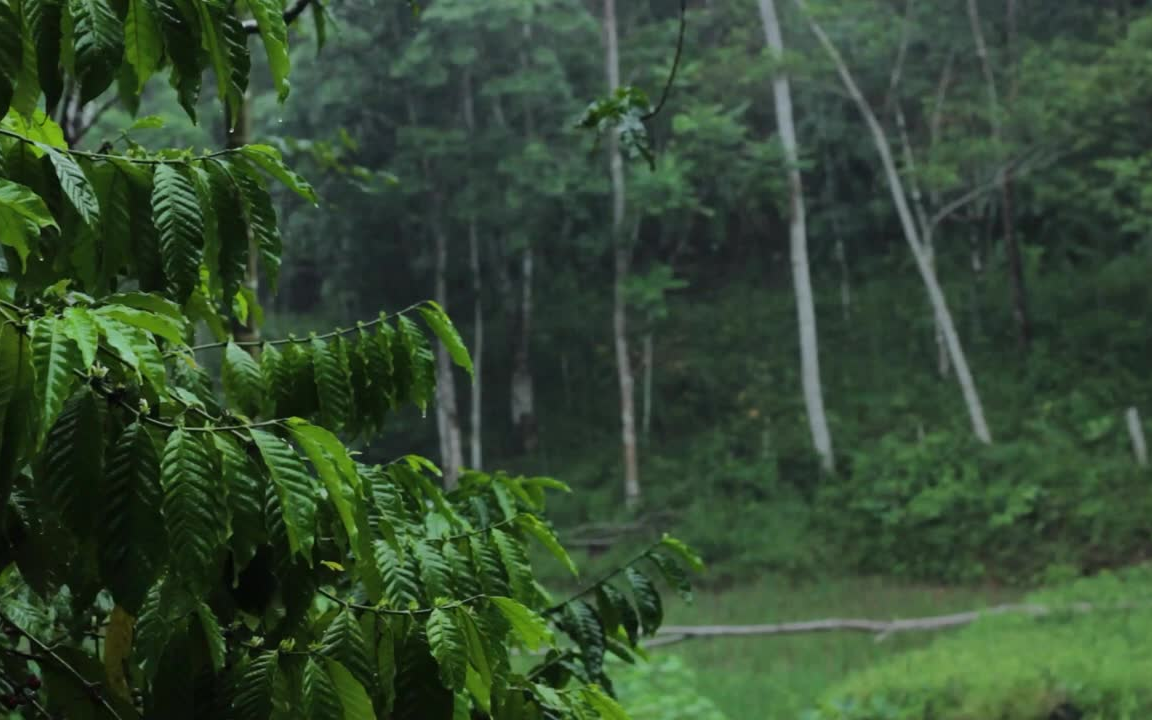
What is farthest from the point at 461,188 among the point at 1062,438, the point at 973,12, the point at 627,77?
the point at 1062,438

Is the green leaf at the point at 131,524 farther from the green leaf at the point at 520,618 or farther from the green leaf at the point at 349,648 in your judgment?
the green leaf at the point at 520,618

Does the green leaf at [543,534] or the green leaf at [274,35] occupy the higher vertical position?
the green leaf at [274,35]

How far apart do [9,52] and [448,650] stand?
52 cm

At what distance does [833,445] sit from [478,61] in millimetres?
6186

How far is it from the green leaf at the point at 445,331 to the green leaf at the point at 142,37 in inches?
16.7

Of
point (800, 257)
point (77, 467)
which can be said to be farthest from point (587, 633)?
point (800, 257)

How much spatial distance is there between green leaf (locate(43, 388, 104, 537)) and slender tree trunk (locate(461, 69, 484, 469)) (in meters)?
11.7

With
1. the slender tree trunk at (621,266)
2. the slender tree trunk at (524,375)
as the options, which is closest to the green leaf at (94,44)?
the slender tree trunk at (621,266)

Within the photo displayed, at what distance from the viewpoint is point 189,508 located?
675mm

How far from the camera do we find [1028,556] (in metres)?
9.41

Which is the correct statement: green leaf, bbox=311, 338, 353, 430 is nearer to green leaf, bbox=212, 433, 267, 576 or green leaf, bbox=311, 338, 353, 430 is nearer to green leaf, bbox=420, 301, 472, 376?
green leaf, bbox=420, 301, 472, 376

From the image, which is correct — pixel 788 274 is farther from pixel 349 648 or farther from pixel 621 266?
pixel 349 648

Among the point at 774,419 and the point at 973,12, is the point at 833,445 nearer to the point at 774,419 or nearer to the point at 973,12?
the point at 774,419

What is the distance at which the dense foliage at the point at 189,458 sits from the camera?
681mm
